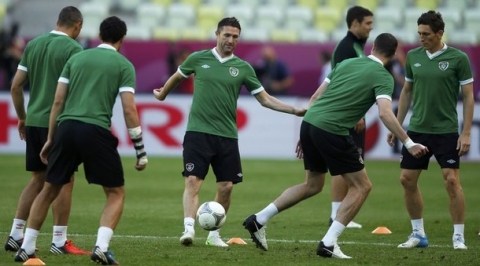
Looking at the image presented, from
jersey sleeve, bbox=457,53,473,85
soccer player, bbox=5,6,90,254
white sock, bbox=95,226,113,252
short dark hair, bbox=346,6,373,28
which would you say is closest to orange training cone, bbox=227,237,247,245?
soccer player, bbox=5,6,90,254

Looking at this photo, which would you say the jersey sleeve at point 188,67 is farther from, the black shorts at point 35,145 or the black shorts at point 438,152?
the black shorts at point 438,152

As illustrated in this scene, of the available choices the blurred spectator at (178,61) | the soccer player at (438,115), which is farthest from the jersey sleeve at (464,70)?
the blurred spectator at (178,61)

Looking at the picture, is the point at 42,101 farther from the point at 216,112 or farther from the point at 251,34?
the point at 251,34

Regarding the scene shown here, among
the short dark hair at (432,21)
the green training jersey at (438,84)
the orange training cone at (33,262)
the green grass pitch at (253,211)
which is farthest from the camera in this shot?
the green training jersey at (438,84)

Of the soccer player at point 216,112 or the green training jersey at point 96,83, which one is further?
the soccer player at point 216,112

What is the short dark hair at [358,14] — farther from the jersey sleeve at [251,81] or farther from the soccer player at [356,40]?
the jersey sleeve at [251,81]

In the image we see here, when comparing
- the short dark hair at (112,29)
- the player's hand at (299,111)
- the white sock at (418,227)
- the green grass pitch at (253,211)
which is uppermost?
the short dark hair at (112,29)

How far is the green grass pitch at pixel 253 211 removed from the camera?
432 inches

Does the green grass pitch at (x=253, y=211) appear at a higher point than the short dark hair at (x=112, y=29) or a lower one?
lower

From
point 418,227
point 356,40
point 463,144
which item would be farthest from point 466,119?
point 356,40

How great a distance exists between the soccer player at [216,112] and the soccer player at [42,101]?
4.65 ft

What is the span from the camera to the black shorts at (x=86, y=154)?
10000 millimetres

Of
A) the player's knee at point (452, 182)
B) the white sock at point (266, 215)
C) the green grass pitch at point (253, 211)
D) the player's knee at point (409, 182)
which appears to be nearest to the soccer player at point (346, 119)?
the green grass pitch at point (253, 211)

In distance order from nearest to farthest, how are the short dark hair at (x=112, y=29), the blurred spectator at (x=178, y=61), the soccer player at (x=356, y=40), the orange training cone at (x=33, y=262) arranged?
the orange training cone at (x=33, y=262)
the short dark hair at (x=112, y=29)
the soccer player at (x=356, y=40)
the blurred spectator at (x=178, y=61)
